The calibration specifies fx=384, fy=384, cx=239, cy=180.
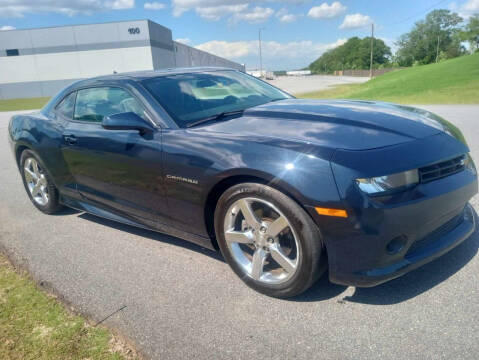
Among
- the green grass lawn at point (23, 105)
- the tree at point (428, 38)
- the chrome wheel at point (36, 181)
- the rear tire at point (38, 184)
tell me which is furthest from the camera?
the tree at point (428, 38)

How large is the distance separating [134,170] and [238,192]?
106cm

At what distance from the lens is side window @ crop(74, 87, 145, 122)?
11.1 ft

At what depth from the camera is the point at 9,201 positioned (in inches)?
211

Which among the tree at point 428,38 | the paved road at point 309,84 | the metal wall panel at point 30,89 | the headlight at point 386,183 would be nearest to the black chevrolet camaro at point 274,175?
the headlight at point 386,183

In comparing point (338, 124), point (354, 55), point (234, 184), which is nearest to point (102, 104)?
point (234, 184)

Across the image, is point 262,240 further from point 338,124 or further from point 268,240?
point 338,124

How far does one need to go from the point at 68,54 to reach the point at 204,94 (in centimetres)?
4785

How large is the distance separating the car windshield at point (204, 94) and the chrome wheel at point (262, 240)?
88cm

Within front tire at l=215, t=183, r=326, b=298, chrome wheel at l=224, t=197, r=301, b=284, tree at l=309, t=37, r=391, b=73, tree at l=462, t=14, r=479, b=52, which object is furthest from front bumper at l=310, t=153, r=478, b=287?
tree at l=309, t=37, r=391, b=73

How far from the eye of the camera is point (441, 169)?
238cm

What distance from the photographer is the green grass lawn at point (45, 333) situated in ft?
7.30

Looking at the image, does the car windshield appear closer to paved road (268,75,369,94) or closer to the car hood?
the car hood

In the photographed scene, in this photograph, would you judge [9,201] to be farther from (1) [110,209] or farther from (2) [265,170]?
(2) [265,170]

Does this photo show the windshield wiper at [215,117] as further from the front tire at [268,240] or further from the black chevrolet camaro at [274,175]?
the front tire at [268,240]
